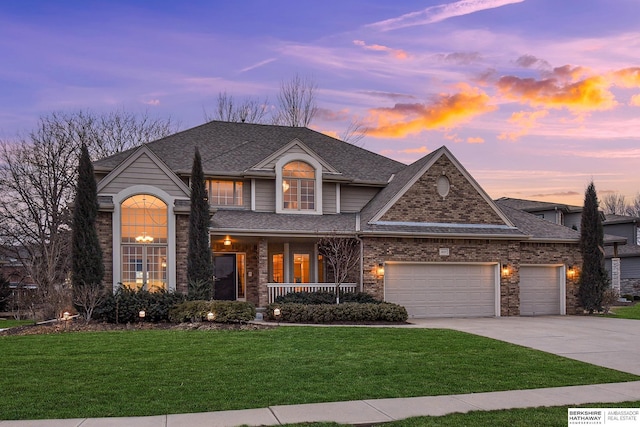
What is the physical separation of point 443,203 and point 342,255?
4.61 meters

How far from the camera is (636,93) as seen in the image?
66.1ft

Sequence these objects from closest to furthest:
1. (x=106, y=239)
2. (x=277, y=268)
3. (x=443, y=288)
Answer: (x=106, y=239) → (x=443, y=288) → (x=277, y=268)

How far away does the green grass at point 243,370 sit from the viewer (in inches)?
287

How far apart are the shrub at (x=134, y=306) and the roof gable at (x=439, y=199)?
7967mm

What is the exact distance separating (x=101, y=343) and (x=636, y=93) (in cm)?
2003

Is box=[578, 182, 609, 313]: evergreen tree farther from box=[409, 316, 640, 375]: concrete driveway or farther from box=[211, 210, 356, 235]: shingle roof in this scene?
box=[211, 210, 356, 235]: shingle roof

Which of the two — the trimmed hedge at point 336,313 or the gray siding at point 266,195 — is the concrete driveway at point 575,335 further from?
the gray siding at point 266,195

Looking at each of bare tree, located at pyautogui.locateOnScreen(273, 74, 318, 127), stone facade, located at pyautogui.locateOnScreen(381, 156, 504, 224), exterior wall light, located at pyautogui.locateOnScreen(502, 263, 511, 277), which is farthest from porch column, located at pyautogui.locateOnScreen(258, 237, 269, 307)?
bare tree, located at pyautogui.locateOnScreen(273, 74, 318, 127)

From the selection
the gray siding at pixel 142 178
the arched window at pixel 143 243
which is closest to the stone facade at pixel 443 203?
the gray siding at pixel 142 178

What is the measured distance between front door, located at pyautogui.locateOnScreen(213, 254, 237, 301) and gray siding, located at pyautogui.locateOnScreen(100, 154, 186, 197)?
3965mm

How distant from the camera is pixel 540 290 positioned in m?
22.0

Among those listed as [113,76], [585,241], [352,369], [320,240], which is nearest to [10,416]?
[352,369]

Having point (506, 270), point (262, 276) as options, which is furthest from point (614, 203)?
point (262, 276)

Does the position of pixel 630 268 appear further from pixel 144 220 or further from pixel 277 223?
pixel 144 220
